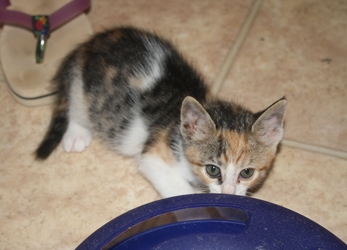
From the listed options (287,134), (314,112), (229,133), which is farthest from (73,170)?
(314,112)

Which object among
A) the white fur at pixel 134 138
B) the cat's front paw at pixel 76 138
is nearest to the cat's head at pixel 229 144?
the white fur at pixel 134 138

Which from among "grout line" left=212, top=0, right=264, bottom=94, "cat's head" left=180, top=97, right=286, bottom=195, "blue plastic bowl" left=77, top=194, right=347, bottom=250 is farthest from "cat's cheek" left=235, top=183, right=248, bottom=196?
"grout line" left=212, top=0, right=264, bottom=94

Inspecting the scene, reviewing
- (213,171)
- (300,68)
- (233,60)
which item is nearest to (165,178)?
(213,171)

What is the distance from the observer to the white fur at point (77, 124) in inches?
90.4

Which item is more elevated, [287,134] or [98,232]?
[98,232]

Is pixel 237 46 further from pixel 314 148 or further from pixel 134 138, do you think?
pixel 134 138

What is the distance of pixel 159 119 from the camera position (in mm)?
2129

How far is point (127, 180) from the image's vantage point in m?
2.23

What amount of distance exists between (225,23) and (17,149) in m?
1.25

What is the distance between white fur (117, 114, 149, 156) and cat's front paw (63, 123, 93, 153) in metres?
0.17

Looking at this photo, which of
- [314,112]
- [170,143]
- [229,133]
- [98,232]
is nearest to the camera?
[98,232]

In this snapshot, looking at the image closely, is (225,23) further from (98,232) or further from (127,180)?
(98,232)

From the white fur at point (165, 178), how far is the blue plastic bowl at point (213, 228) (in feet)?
0.62

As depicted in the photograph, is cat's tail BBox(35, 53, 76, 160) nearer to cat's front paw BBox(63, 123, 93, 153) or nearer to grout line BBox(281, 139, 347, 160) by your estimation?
cat's front paw BBox(63, 123, 93, 153)
